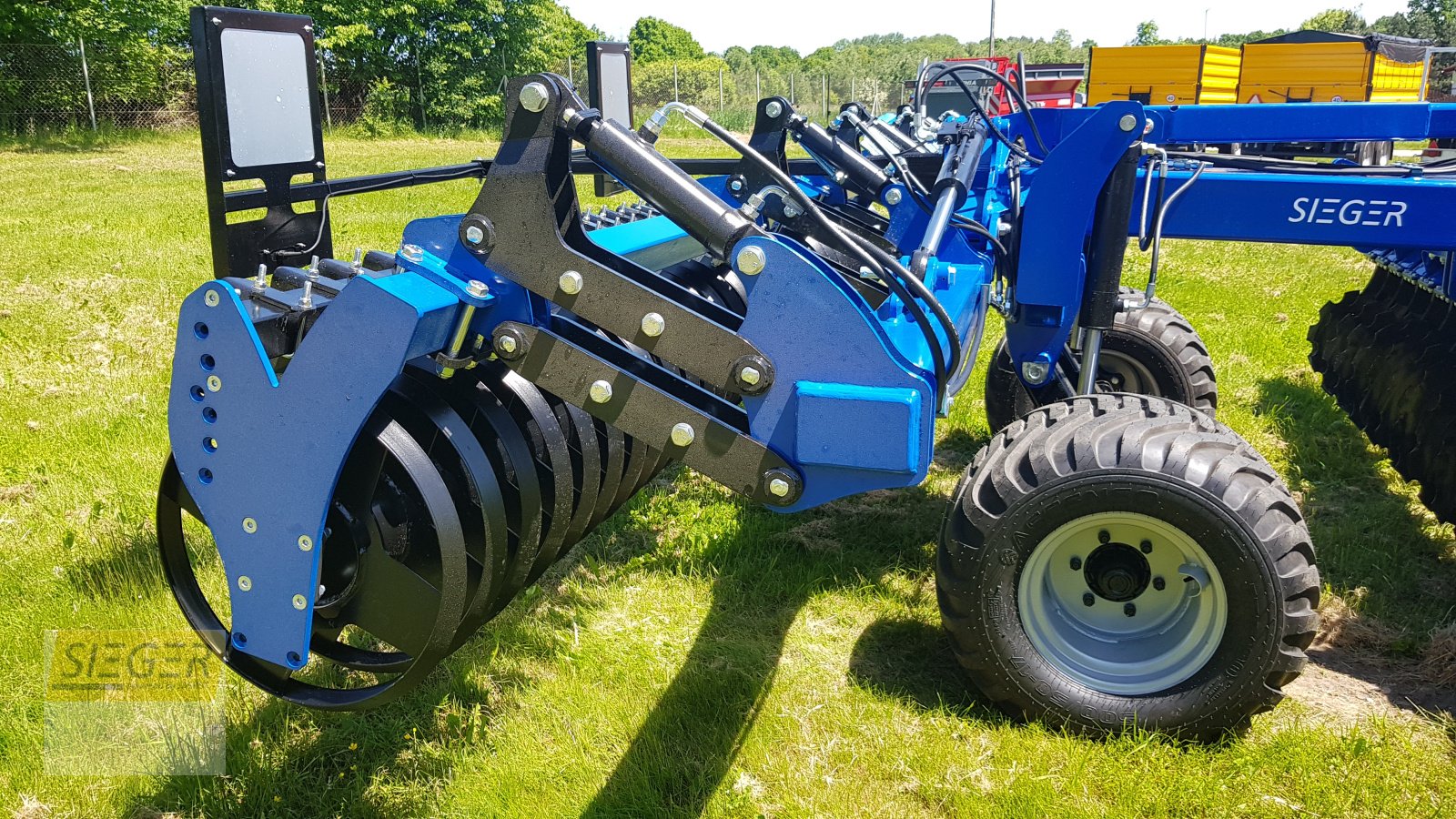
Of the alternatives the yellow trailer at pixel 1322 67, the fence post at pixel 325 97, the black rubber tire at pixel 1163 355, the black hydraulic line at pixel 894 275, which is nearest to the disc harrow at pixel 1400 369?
the black rubber tire at pixel 1163 355

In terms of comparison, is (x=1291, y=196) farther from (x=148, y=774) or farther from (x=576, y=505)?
(x=148, y=774)

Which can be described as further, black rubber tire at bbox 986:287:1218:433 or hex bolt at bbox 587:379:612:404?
black rubber tire at bbox 986:287:1218:433

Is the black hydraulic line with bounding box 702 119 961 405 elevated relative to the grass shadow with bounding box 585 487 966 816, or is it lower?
elevated

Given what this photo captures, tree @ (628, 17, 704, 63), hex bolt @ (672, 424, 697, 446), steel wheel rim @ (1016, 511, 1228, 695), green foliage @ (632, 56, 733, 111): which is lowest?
steel wheel rim @ (1016, 511, 1228, 695)

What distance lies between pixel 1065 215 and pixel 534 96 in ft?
5.40

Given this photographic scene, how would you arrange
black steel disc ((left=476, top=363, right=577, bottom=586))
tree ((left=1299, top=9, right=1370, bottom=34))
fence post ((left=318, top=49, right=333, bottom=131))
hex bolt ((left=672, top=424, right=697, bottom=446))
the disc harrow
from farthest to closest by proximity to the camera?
1. tree ((left=1299, top=9, right=1370, bottom=34))
2. fence post ((left=318, top=49, right=333, bottom=131))
3. the disc harrow
4. black steel disc ((left=476, top=363, right=577, bottom=586))
5. hex bolt ((left=672, top=424, right=697, bottom=446))

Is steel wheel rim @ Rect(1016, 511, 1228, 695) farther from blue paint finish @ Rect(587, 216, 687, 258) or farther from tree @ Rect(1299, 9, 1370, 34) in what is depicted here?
tree @ Rect(1299, 9, 1370, 34)

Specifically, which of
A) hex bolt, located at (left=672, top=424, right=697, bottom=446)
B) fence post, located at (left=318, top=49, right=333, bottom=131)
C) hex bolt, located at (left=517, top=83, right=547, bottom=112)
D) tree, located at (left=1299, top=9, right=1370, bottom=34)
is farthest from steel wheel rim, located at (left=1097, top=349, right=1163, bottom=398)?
tree, located at (left=1299, top=9, right=1370, bottom=34)

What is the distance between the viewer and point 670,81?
3394 cm

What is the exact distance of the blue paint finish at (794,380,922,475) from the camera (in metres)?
2.23

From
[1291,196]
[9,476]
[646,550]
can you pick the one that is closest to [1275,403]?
[1291,196]

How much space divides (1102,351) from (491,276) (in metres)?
3.45

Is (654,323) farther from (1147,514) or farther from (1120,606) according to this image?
(1120,606)

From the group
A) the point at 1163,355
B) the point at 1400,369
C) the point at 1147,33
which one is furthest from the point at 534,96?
the point at 1147,33
